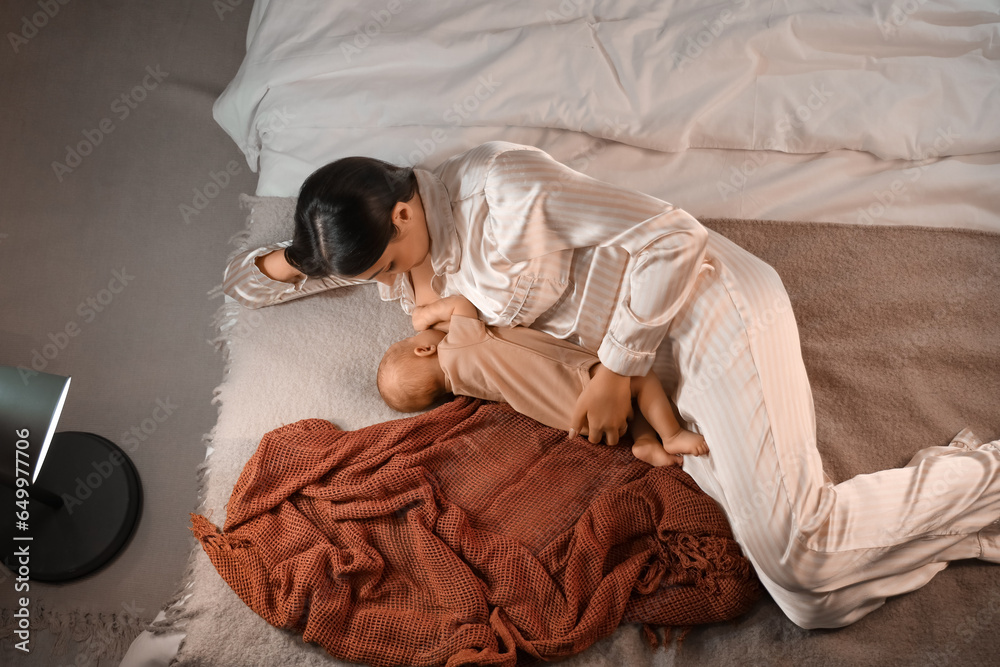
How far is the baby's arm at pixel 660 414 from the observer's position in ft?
4.12

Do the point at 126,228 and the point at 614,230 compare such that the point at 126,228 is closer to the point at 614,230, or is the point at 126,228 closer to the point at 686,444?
the point at 614,230

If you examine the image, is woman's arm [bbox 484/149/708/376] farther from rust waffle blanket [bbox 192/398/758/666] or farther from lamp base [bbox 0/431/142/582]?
lamp base [bbox 0/431/142/582]

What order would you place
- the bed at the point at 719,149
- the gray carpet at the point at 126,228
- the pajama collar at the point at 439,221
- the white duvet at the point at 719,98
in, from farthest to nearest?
the gray carpet at the point at 126,228 < the white duvet at the point at 719,98 < the bed at the point at 719,149 < the pajama collar at the point at 439,221

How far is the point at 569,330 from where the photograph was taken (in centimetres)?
132

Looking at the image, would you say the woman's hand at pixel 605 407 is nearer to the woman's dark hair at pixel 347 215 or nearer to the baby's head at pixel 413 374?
the baby's head at pixel 413 374

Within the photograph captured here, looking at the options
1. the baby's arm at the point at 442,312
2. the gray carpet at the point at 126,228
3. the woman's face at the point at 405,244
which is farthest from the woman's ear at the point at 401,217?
the gray carpet at the point at 126,228

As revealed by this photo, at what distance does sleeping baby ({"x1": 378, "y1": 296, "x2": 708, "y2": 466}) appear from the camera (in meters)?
1.28

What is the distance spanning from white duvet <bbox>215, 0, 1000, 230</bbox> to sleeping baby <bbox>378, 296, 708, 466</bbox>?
1.37 feet

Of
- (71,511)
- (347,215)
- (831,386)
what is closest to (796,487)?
(831,386)

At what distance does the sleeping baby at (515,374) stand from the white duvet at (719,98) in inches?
16.5

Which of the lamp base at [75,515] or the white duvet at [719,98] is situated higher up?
the white duvet at [719,98]

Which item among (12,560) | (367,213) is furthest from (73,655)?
(367,213)

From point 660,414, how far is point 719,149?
0.63 m

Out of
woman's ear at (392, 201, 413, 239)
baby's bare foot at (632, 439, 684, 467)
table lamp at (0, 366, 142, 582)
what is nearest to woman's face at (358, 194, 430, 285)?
woman's ear at (392, 201, 413, 239)
